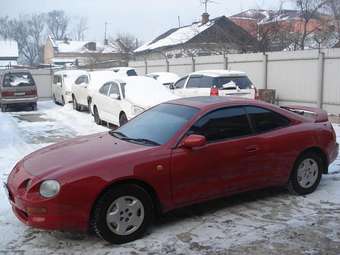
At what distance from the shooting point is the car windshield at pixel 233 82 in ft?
48.2

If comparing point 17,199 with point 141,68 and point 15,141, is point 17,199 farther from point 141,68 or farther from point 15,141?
point 141,68

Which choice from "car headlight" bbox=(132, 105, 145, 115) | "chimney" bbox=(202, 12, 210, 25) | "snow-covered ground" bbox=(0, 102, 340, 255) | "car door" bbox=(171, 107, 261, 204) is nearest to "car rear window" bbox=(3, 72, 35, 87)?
"car headlight" bbox=(132, 105, 145, 115)

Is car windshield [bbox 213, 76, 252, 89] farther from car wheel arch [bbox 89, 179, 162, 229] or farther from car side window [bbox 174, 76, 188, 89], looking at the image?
car wheel arch [bbox 89, 179, 162, 229]

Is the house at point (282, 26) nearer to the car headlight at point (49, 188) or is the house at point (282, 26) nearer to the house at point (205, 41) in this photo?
the house at point (205, 41)

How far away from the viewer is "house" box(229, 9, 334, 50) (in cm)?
2888

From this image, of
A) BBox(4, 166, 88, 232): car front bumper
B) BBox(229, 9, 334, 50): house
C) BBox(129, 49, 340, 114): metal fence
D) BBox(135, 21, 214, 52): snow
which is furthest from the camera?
BBox(135, 21, 214, 52): snow

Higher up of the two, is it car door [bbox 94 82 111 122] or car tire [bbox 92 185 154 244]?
car door [bbox 94 82 111 122]

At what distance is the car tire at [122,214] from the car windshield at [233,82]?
964cm

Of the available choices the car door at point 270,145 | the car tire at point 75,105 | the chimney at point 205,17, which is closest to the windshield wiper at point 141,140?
the car door at point 270,145

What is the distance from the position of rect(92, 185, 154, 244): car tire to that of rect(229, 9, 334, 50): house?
2456 centimetres

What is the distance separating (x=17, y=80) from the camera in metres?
21.0

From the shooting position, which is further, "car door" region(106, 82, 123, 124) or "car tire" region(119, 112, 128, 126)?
"car door" region(106, 82, 123, 124)

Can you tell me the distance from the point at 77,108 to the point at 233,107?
14642mm

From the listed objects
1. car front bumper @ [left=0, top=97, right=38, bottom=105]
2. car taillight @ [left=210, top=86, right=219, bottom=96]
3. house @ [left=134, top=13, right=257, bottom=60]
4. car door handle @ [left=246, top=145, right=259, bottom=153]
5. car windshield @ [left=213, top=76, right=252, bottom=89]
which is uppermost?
house @ [left=134, top=13, right=257, bottom=60]
